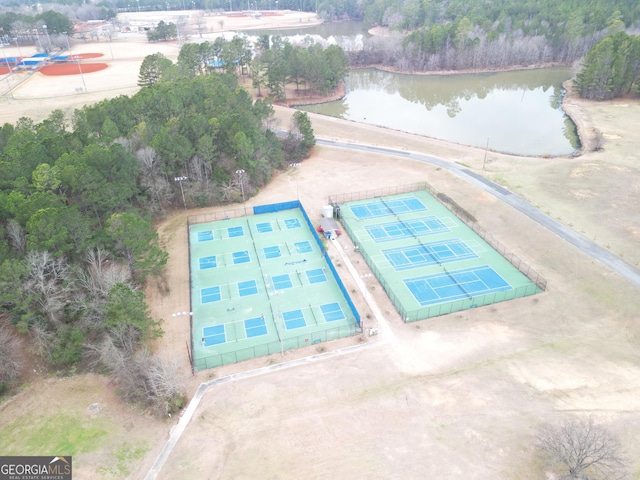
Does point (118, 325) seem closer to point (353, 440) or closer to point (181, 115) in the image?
point (353, 440)

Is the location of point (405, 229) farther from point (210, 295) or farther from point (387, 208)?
point (210, 295)

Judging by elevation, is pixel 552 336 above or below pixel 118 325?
below

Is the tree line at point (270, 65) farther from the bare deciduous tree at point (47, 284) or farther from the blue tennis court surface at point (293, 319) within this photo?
the blue tennis court surface at point (293, 319)

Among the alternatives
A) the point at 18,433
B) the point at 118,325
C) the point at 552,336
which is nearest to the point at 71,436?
the point at 18,433

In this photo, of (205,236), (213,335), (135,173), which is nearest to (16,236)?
(135,173)

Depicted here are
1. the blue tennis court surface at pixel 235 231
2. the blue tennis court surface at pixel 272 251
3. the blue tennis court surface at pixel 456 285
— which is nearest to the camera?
the blue tennis court surface at pixel 456 285

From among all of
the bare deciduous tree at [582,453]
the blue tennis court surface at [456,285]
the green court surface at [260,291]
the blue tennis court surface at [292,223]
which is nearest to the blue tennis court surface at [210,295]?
the green court surface at [260,291]

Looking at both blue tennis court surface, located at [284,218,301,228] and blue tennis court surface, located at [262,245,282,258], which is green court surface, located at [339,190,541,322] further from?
blue tennis court surface, located at [262,245,282,258]

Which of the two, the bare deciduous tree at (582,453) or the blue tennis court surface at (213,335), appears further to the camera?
the blue tennis court surface at (213,335)
